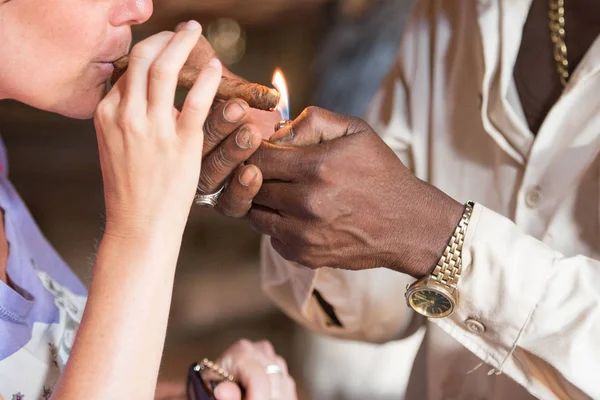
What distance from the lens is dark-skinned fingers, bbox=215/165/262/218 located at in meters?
0.91

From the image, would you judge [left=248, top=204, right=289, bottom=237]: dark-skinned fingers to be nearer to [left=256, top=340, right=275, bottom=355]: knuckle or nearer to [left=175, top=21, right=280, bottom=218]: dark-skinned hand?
[left=175, top=21, right=280, bottom=218]: dark-skinned hand

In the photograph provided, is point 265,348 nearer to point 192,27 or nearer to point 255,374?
point 255,374

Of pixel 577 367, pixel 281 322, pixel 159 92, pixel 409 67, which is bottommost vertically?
pixel 281 322

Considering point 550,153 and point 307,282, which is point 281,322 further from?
point 550,153

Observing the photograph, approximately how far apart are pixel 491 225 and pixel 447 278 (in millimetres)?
101

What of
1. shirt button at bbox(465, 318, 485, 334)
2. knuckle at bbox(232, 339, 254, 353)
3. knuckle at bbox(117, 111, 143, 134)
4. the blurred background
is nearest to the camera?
knuckle at bbox(117, 111, 143, 134)

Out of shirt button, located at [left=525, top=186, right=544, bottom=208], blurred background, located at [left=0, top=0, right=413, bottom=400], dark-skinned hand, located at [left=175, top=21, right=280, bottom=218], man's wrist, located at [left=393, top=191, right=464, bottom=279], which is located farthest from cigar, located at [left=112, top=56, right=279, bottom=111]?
blurred background, located at [left=0, top=0, right=413, bottom=400]

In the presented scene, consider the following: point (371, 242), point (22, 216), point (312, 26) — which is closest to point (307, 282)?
point (371, 242)

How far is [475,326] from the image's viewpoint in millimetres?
1010


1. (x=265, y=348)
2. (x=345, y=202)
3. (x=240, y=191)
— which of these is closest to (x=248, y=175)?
(x=240, y=191)

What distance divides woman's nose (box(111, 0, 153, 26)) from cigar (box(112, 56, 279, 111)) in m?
0.16

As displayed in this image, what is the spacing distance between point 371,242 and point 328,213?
0.09 m

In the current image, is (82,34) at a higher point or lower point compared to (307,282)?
higher

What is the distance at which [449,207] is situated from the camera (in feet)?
3.21
